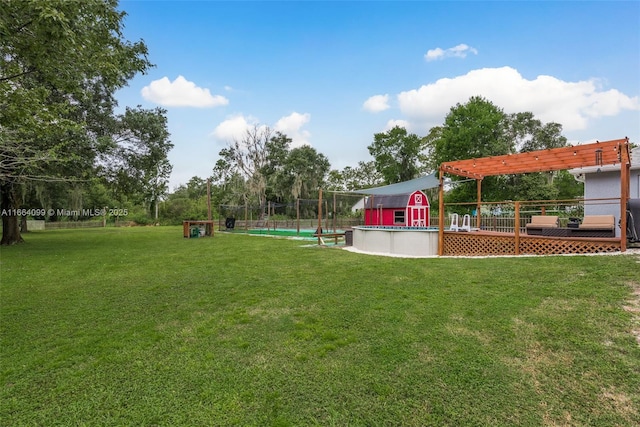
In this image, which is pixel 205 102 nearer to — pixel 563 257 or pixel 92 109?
pixel 92 109

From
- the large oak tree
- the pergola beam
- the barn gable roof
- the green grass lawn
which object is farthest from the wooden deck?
the barn gable roof

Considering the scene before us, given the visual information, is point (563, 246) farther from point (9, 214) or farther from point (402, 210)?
point (9, 214)

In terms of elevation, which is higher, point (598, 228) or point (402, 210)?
point (402, 210)

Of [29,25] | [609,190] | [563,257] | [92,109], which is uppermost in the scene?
[92,109]

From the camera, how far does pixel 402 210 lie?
19844 millimetres

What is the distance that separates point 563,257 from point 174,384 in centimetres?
646

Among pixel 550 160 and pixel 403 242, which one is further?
pixel 403 242

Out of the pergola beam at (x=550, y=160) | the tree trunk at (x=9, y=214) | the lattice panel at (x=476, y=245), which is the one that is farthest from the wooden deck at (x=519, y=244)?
the tree trunk at (x=9, y=214)

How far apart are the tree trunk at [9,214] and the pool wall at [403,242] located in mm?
13392

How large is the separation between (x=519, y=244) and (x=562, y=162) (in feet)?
6.98

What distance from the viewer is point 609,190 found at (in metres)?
9.34

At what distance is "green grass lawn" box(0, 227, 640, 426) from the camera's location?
6.92 feet

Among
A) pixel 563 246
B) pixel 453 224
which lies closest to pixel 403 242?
pixel 453 224

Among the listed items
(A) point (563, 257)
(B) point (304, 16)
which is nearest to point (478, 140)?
(B) point (304, 16)
